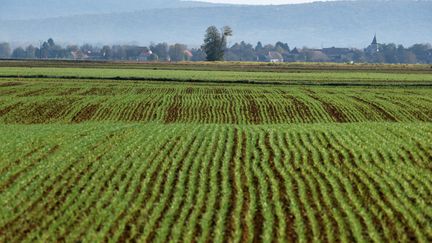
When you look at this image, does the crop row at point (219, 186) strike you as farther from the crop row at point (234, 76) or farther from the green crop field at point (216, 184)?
the crop row at point (234, 76)

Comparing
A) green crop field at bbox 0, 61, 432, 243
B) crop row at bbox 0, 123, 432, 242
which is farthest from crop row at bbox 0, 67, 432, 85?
crop row at bbox 0, 123, 432, 242

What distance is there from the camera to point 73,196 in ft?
50.6

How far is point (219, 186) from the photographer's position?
16219 millimetres

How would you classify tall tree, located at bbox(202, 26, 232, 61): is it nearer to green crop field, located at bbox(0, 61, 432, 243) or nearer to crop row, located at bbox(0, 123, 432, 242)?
green crop field, located at bbox(0, 61, 432, 243)

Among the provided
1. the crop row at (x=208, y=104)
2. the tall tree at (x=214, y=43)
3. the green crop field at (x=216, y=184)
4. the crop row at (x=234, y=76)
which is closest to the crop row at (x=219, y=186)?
the green crop field at (x=216, y=184)

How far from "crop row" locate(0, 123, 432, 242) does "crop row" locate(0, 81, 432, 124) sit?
46.7 ft

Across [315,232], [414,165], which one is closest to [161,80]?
[414,165]

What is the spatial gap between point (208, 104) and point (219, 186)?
1118 inches

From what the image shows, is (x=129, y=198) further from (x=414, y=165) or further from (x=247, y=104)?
(x=247, y=104)

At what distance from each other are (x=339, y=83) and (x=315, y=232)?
175 feet

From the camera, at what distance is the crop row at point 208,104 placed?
38.5 meters

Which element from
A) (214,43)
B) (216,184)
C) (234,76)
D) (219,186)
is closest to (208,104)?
(216,184)

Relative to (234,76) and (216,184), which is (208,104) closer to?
(216,184)

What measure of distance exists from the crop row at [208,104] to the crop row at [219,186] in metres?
14.2
